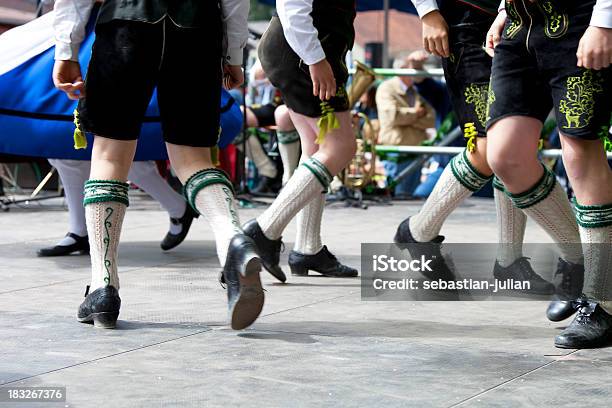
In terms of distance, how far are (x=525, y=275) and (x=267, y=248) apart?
3.53 feet

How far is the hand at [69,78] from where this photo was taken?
389 cm

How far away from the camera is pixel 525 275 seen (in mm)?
4555

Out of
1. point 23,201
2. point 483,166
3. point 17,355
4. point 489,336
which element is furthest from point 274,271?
point 23,201

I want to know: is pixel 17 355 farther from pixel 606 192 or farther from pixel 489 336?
pixel 606 192

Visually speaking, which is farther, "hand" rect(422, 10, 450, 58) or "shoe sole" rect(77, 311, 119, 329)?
"hand" rect(422, 10, 450, 58)

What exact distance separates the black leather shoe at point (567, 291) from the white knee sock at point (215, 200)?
112cm

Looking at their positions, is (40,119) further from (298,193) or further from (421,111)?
(421,111)

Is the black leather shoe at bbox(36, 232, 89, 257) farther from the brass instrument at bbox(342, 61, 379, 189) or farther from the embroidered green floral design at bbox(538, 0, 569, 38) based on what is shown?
the brass instrument at bbox(342, 61, 379, 189)

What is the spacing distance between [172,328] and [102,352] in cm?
45

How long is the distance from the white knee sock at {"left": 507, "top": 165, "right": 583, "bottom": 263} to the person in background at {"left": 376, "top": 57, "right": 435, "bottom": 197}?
22.3 ft

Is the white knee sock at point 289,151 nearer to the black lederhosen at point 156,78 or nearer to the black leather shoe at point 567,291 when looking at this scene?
the black lederhosen at point 156,78

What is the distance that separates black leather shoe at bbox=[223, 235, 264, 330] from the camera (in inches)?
136

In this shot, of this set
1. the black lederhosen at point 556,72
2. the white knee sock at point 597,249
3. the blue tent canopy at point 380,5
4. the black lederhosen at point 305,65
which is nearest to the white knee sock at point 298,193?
the black lederhosen at point 305,65

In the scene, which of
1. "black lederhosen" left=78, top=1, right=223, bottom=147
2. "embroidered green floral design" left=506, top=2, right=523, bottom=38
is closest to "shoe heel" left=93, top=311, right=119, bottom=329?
"black lederhosen" left=78, top=1, right=223, bottom=147
